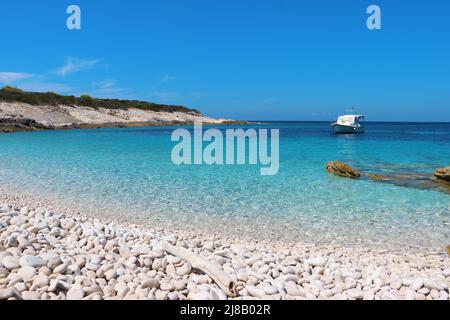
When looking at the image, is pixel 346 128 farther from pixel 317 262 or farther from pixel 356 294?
pixel 356 294

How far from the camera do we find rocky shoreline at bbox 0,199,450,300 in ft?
14.5

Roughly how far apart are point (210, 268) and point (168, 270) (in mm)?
629

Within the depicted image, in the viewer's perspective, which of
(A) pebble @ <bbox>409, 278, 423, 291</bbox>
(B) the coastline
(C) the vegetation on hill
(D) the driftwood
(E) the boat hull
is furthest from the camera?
(C) the vegetation on hill

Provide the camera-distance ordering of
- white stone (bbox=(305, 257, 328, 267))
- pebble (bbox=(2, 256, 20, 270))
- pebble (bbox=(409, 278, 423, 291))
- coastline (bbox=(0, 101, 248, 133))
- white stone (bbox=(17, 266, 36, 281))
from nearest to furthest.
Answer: white stone (bbox=(17, 266, 36, 281))
pebble (bbox=(2, 256, 20, 270))
pebble (bbox=(409, 278, 423, 291))
white stone (bbox=(305, 257, 328, 267))
coastline (bbox=(0, 101, 248, 133))

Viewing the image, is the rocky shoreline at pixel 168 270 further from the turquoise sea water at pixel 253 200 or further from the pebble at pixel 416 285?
the turquoise sea water at pixel 253 200

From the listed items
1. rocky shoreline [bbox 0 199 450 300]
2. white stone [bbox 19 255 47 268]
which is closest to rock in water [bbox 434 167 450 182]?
rocky shoreline [bbox 0 199 450 300]

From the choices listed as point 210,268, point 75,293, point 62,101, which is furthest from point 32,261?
point 62,101

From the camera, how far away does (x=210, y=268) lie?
502cm

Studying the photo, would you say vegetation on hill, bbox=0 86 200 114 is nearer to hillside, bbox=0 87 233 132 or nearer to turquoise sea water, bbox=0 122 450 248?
hillside, bbox=0 87 233 132

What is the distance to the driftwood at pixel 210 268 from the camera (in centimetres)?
471

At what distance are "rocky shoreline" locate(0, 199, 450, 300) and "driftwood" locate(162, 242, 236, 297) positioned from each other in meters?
0.05

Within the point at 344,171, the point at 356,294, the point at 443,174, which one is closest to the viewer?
the point at 356,294

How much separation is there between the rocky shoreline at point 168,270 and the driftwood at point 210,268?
5cm

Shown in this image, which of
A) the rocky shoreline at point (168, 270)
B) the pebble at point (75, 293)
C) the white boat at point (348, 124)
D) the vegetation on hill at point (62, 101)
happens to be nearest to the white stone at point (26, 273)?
the rocky shoreline at point (168, 270)
